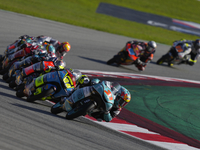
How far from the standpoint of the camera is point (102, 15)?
2480cm

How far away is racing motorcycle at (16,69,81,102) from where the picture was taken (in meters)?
6.50

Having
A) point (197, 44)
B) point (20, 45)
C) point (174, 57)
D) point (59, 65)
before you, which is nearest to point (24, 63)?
point (59, 65)

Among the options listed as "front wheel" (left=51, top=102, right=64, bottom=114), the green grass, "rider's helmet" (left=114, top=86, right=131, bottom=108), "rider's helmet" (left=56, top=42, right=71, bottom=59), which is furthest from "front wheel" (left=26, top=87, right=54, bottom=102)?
the green grass

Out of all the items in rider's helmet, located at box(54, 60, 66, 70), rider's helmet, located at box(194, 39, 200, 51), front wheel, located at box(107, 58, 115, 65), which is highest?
rider's helmet, located at box(54, 60, 66, 70)

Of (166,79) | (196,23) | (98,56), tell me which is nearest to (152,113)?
(166,79)

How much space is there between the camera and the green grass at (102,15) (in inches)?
786

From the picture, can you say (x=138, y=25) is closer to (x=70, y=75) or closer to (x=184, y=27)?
(x=184, y=27)

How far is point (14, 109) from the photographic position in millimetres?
5855

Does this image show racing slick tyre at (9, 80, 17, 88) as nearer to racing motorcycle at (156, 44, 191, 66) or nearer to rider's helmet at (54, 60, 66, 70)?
rider's helmet at (54, 60, 66, 70)

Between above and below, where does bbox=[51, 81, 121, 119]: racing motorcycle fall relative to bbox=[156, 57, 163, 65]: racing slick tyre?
above

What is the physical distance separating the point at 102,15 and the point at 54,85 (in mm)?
18905

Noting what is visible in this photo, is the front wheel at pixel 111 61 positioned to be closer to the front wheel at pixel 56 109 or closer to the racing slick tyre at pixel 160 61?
the racing slick tyre at pixel 160 61

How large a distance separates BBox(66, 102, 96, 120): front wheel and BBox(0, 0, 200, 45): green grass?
44.6 ft

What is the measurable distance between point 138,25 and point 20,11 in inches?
380
